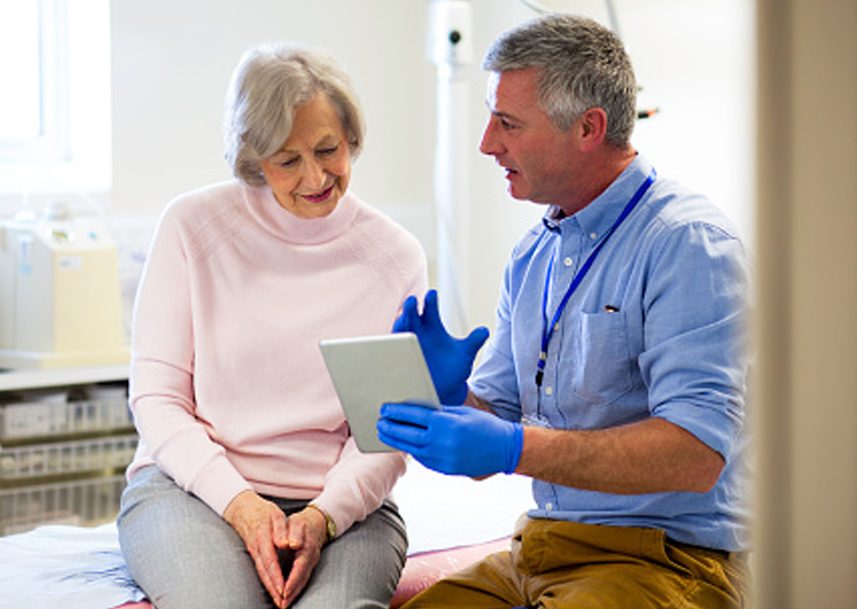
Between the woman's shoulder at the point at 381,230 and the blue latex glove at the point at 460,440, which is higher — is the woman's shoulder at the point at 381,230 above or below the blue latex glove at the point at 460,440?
above

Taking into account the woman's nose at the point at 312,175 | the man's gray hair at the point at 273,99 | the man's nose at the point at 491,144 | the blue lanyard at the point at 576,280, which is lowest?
the blue lanyard at the point at 576,280

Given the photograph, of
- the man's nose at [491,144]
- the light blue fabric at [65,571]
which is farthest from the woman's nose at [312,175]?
the light blue fabric at [65,571]

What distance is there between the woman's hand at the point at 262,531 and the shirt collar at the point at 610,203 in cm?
57

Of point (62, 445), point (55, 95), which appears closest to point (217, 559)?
point (62, 445)

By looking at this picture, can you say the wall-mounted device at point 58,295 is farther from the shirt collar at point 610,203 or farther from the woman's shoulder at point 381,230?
the shirt collar at point 610,203

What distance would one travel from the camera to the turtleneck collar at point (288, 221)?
5.87 feet

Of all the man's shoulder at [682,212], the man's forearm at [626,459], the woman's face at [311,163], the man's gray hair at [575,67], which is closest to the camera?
the man's forearm at [626,459]

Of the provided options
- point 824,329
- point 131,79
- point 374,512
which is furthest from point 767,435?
point 131,79

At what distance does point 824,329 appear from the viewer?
256 millimetres

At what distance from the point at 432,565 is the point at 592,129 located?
73 centimetres

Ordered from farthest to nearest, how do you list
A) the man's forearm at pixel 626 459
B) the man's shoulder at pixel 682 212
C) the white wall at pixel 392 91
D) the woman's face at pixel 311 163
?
the white wall at pixel 392 91, the woman's face at pixel 311 163, the man's shoulder at pixel 682 212, the man's forearm at pixel 626 459

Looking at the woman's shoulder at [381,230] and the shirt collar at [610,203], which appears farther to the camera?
the woman's shoulder at [381,230]

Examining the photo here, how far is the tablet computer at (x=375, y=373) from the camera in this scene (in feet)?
4.28

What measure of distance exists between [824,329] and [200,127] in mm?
3180
